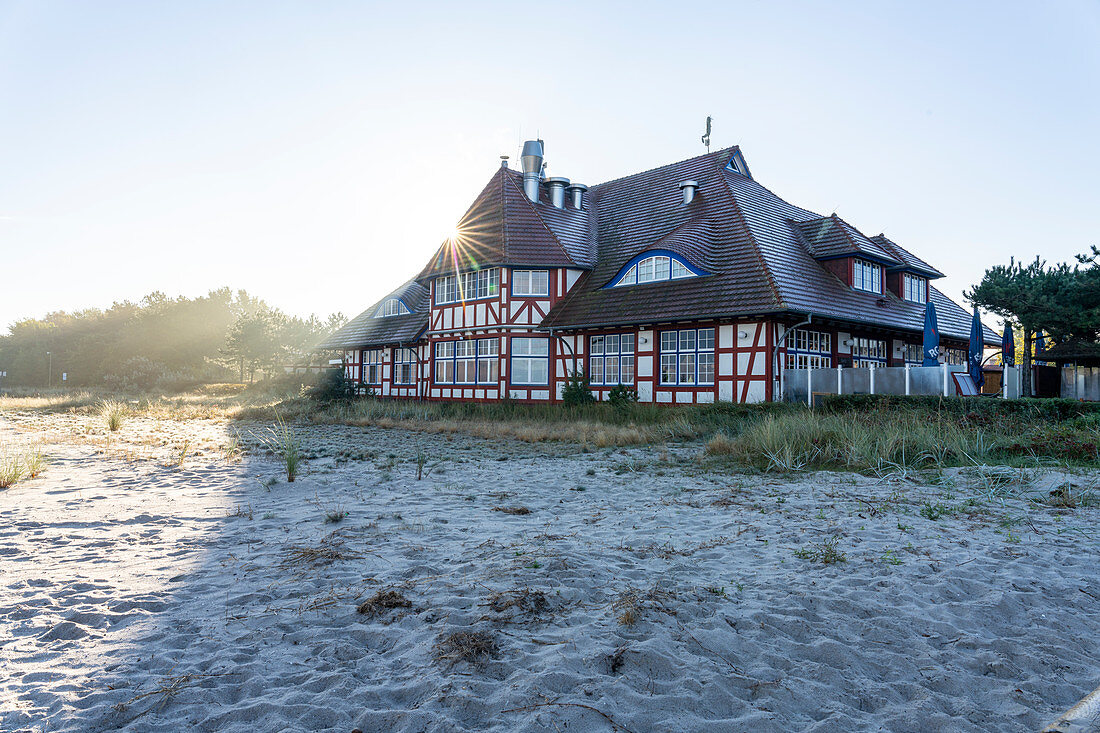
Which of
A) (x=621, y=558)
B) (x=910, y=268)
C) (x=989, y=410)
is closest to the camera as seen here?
(x=621, y=558)

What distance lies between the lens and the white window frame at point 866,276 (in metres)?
20.9

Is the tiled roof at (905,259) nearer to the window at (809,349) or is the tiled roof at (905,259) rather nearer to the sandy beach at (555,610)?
the window at (809,349)

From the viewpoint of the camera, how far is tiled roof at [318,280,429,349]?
29.2 m

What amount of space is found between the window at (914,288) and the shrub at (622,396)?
11269mm

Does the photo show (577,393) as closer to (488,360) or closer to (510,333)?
(510,333)

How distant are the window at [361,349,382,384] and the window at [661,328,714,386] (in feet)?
56.5

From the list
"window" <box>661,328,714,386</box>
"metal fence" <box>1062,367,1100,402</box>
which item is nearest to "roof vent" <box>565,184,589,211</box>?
"window" <box>661,328,714,386</box>

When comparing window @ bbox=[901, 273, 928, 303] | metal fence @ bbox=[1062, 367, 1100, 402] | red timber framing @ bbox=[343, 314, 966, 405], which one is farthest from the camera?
metal fence @ bbox=[1062, 367, 1100, 402]

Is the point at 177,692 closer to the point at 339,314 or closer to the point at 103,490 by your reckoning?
the point at 103,490

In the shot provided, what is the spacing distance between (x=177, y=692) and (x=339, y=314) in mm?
81596

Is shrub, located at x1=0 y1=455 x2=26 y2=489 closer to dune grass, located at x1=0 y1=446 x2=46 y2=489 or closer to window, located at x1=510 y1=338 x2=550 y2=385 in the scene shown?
dune grass, located at x1=0 y1=446 x2=46 y2=489

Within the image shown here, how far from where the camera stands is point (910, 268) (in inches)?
896

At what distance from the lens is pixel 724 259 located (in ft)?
64.7

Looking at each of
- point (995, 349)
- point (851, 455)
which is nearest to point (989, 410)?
point (851, 455)
